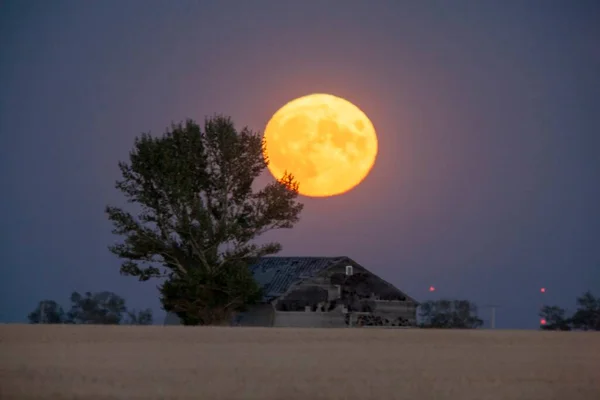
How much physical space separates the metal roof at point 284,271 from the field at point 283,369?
99.5 ft

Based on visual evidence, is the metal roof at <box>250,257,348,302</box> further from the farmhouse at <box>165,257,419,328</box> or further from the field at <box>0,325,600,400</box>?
the field at <box>0,325,600,400</box>

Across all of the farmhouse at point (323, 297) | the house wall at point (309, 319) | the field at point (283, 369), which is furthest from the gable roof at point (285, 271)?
the field at point (283, 369)

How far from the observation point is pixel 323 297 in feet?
180

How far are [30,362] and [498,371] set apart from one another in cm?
718

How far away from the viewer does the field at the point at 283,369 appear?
42.5 feet

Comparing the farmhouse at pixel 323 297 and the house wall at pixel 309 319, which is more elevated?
the farmhouse at pixel 323 297

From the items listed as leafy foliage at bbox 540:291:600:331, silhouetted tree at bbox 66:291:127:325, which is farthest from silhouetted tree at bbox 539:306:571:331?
silhouetted tree at bbox 66:291:127:325

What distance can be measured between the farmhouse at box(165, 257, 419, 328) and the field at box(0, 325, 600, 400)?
2906 cm

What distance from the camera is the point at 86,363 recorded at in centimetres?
1595

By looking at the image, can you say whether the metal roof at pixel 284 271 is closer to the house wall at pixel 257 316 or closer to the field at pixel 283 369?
the house wall at pixel 257 316

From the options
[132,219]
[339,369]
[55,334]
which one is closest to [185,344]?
[55,334]

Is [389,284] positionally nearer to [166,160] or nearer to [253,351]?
[166,160]

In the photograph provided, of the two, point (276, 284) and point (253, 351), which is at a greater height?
point (276, 284)

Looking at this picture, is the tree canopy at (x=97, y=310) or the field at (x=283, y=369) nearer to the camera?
the field at (x=283, y=369)
